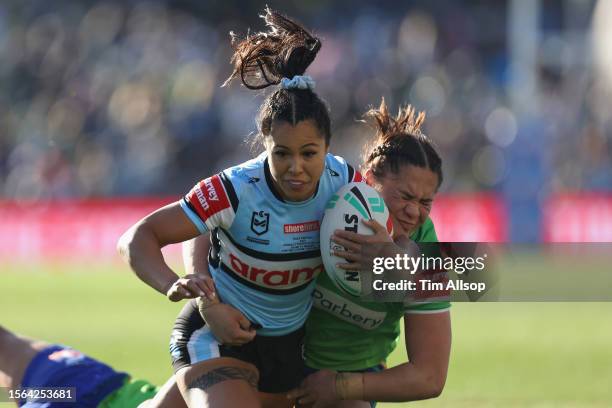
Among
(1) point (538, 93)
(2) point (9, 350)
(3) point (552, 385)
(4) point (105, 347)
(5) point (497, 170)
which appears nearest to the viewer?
(2) point (9, 350)

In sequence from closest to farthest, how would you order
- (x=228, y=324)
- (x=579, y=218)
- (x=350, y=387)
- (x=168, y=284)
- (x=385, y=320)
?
(x=168, y=284), (x=228, y=324), (x=350, y=387), (x=385, y=320), (x=579, y=218)

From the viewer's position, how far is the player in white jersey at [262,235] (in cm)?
525

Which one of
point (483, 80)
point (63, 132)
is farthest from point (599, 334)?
point (63, 132)

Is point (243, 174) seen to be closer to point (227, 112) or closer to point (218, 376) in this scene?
point (218, 376)

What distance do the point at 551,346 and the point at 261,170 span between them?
6085mm

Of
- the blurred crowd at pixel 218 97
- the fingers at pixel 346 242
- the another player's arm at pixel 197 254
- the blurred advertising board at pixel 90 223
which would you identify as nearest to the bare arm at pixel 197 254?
the another player's arm at pixel 197 254

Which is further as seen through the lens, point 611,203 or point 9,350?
point 611,203

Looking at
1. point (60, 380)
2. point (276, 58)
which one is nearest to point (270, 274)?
point (276, 58)

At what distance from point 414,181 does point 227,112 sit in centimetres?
1382

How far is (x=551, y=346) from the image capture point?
10.9 m

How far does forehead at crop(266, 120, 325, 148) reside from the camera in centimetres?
522

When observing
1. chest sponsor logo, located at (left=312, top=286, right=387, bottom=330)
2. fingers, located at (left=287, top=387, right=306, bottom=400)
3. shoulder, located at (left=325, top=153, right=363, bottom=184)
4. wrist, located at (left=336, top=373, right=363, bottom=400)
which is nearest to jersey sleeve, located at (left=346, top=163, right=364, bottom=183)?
shoulder, located at (left=325, top=153, right=363, bottom=184)

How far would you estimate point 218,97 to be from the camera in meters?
19.4

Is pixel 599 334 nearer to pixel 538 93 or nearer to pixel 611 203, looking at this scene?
pixel 611 203
